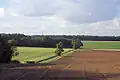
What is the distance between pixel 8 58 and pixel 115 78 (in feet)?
94.8

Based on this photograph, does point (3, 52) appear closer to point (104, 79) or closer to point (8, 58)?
point (8, 58)

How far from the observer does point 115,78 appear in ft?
99.0

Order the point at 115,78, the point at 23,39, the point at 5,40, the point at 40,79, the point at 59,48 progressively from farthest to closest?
the point at 23,39 < the point at 59,48 < the point at 5,40 < the point at 115,78 < the point at 40,79

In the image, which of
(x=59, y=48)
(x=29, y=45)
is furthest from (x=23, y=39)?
(x=59, y=48)

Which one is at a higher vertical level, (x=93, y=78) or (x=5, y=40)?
(x=5, y=40)

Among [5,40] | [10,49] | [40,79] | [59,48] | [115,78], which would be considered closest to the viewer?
[40,79]

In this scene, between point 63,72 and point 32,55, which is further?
point 32,55

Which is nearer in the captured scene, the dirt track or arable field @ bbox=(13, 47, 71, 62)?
the dirt track

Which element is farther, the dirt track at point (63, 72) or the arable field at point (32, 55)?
the arable field at point (32, 55)

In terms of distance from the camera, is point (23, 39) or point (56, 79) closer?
point (56, 79)

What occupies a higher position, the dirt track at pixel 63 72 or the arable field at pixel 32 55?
the dirt track at pixel 63 72

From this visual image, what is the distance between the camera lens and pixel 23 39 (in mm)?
141625

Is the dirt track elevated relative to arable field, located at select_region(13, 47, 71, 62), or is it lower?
elevated

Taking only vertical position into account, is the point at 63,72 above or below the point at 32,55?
above
